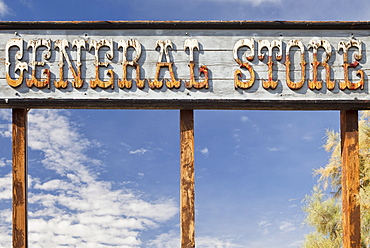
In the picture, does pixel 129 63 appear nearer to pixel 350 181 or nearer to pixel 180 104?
pixel 180 104

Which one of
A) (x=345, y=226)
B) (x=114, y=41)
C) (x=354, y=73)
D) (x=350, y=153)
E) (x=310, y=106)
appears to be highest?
(x=114, y=41)

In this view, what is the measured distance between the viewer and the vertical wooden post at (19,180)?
6.02 m

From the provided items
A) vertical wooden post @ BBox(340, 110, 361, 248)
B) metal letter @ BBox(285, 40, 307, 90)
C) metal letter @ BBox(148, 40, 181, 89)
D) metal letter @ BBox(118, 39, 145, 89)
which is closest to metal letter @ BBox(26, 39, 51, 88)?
metal letter @ BBox(118, 39, 145, 89)

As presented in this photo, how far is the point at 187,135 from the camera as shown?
19.9ft

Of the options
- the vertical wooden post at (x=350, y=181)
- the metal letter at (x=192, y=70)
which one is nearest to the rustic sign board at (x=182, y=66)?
the metal letter at (x=192, y=70)

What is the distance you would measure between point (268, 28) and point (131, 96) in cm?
186

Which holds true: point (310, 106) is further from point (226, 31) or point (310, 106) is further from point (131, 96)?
point (131, 96)

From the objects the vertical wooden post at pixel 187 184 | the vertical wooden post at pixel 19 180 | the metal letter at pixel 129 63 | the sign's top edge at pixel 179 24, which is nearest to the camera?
the vertical wooden post at pixel 187 184

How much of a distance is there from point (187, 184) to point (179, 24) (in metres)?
1.92

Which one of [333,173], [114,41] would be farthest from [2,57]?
[333,173]

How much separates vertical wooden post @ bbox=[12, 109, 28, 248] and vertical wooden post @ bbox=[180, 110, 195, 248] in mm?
1853

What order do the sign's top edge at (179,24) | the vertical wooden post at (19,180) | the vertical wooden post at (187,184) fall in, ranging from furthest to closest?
the sign's top edge at (179,24)
the vertical wooden post at (19,180)
the vertical wooden post at (187,184)

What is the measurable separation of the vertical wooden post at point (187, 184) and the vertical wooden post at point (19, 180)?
6.08 ft

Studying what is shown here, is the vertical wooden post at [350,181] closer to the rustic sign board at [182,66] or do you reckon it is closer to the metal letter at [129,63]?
the rustic sign board at [182,66]
